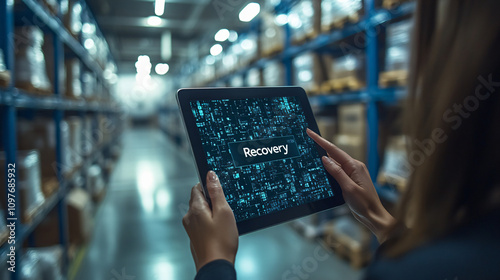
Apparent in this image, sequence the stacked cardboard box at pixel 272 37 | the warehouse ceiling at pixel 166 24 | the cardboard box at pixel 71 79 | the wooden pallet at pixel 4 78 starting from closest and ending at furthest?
1. the wooden pallet at pixel 4 78
2. the cardboard box at pixel 71 79
3. the stacked cardboard box at pixel 272 37
4. the warehouse ceiling at pixel 166 24

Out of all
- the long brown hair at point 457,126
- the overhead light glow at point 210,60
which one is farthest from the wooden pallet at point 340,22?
the overhead light glow at point 210,60

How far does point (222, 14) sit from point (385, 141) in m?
5.88

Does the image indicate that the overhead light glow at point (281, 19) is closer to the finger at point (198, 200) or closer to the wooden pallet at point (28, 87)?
the wooden pallet at point (28, 87)

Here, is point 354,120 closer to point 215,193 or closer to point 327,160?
point 327,160

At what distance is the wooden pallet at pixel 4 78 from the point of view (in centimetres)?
141

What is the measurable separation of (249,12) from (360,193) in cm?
505

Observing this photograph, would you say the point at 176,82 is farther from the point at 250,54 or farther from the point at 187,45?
the point at 250,54

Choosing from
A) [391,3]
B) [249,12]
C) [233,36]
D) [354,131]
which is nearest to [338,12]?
[391,3]

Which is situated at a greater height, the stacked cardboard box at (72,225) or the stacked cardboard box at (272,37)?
the stacked cardboard box at (272,37)

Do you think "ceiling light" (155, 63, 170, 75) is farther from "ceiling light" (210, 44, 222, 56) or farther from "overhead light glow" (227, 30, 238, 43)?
"overhead light glow" (227, 30, 238, 43)

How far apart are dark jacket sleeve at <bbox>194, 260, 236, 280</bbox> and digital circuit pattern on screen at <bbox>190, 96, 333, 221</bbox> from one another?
0.12 meters

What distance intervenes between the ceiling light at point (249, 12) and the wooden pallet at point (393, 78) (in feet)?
10.7

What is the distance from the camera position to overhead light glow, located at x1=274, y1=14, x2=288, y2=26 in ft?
12.6

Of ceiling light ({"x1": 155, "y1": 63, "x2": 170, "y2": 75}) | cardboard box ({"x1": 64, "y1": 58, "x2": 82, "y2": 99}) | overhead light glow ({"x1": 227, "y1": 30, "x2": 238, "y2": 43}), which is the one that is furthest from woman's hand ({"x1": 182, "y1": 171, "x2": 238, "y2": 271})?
ceiling light ({"x1": 155, "y1": 63, "x2": 170, "y2": 75})
